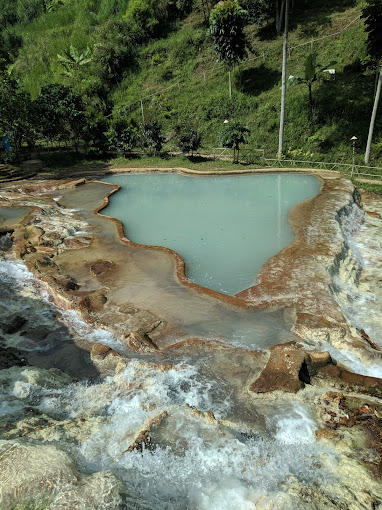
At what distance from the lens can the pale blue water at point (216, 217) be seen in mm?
8734

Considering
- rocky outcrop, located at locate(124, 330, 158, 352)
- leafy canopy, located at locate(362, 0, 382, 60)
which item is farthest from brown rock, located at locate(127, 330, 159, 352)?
leafy canopy, located at locate(362, 0, 382, 60)

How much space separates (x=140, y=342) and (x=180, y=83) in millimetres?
28492

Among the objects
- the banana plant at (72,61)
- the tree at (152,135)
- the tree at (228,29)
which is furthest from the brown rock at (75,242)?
the banana plant at (72,61)

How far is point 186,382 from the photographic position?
4879 mm

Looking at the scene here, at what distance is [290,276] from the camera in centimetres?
752

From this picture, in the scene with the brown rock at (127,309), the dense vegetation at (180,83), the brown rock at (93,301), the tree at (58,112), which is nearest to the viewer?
the brown rock at (127,309)

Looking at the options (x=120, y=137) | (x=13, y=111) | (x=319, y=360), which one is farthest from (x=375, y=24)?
(x=13, y=111)

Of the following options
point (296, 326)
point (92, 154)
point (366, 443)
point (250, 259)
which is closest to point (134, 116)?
point (92, 154)

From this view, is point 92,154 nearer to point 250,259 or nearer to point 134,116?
point 134,116

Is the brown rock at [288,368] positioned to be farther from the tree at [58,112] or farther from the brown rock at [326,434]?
the tree at [58,112]

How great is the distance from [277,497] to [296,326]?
3.20 meters

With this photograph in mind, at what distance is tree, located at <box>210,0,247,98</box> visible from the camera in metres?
22.0

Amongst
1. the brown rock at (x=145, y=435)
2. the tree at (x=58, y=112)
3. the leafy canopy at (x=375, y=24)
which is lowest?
the brown rock at (x=145, y=435)

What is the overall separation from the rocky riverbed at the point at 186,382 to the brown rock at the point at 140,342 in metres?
0.02
